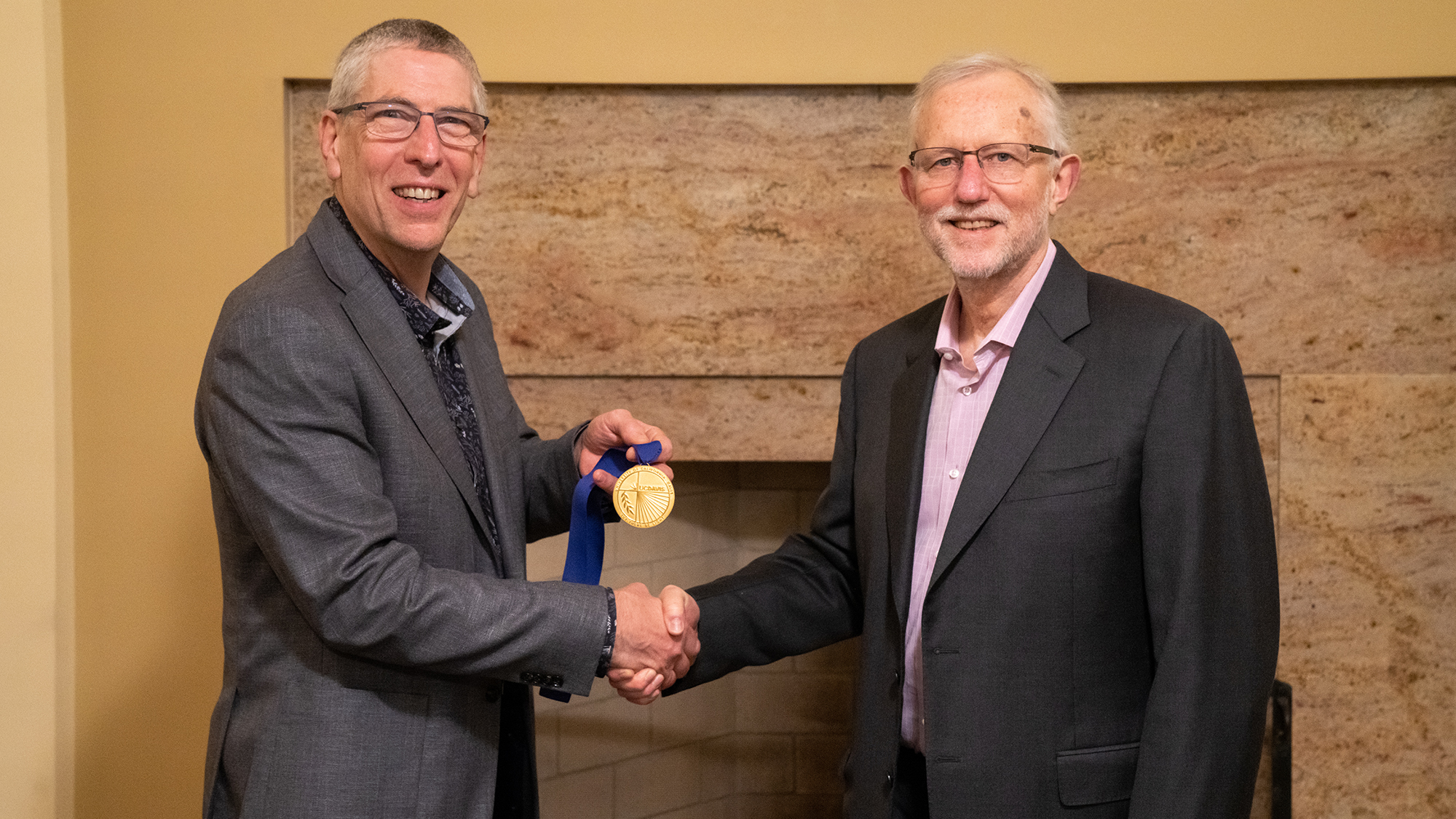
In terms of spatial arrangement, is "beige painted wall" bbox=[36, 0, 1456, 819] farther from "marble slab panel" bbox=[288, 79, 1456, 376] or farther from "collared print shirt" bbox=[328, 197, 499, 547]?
"collared print shirt" bbox=[328, 197, 499, 547]

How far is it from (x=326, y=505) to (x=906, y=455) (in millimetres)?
904

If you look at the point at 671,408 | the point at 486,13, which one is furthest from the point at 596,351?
the point at 486,13

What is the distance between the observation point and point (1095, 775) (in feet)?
5.48

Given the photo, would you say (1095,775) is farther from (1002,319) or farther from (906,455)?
(1002,319)

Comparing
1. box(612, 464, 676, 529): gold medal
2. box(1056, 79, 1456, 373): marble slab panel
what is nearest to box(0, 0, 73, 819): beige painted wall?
box(612, 464, 676, 529): gold medal

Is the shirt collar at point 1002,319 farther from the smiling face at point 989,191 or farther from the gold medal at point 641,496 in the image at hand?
the gold medal at point 641,496

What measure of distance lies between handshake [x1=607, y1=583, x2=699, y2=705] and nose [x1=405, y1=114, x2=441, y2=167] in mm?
743

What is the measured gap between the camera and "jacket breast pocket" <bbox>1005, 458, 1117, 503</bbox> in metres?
1.69

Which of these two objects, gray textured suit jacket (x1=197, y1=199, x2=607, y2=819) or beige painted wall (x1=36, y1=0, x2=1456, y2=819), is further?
beige painted wall (x1=36, y1=0, x2=1456, y2=819)

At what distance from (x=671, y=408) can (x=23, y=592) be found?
1.51 meters

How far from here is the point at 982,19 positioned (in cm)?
259

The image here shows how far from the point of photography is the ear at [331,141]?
1838mm

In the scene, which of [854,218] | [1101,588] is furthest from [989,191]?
[854,218]

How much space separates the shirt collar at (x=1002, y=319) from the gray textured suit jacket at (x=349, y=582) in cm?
72
